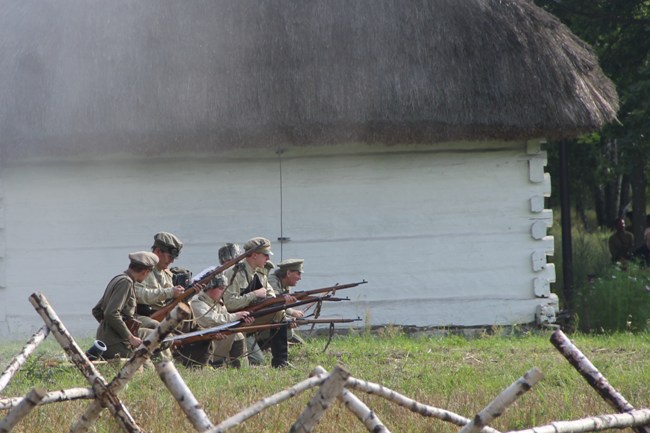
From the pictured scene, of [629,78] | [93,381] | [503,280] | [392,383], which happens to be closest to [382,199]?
[503,280]

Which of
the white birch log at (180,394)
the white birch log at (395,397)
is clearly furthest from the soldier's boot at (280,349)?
the white birch log at (180,394)

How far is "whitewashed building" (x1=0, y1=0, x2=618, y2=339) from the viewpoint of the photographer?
1186 centimetres

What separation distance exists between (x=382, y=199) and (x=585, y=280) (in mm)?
4338

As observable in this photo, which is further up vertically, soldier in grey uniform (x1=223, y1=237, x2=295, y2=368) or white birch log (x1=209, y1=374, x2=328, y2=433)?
white birch log (x1=209, y1=374, x2=328, y2=433)

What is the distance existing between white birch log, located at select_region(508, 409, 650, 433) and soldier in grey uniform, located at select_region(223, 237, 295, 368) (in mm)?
4650

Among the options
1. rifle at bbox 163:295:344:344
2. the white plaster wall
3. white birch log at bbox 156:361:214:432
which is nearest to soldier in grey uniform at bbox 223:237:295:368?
rifle at bbox 163:295:344:344

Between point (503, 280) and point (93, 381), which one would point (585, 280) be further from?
point (93, 381)

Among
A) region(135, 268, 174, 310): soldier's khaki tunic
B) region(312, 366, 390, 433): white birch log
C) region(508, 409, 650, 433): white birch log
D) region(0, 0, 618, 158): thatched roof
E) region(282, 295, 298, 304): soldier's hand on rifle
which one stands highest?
region(0, 0, 618, 158): thatched roof

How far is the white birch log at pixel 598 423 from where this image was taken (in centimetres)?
470

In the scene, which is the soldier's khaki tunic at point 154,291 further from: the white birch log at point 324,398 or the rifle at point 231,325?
the white birch log at point 324,398

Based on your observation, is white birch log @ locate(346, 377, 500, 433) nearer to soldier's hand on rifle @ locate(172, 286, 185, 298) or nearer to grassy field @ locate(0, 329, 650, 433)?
grassy field @ locate(0, 329, 650, 433)

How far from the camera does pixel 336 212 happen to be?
1202cm

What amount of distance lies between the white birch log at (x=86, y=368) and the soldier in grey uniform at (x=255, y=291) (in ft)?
14.8

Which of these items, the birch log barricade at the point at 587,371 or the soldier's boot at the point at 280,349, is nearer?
the birch log barricade at the point at 587,371
